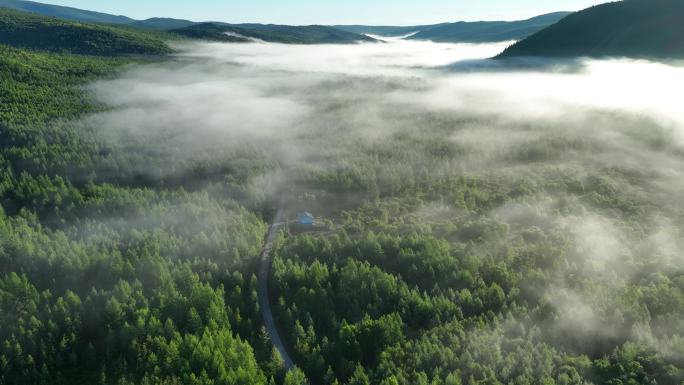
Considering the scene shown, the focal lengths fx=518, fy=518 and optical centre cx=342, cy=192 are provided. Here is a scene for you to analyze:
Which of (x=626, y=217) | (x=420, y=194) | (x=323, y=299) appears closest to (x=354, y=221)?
(x=420, y=194)

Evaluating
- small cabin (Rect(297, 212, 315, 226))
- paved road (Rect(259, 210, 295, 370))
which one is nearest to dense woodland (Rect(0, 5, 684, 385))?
paved road (Rect(259, 210, 295, 370))

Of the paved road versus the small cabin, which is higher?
the small cabin

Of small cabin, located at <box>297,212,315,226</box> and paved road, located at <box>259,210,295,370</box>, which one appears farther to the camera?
small cabin, located at <box>297,212,315,226</box>

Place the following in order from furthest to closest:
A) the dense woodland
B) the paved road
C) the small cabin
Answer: the small cabin → the paved road → the dense woodland

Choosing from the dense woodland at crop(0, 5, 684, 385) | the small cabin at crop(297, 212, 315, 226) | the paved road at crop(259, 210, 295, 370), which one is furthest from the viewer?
the small cabin at crop(297, 212, 315, 226)

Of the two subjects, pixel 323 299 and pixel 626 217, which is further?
pixel 626 217

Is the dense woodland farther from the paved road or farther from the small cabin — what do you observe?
the small cabin

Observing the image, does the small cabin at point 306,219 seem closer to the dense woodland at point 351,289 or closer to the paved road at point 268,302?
the dense woodland at point 351,289

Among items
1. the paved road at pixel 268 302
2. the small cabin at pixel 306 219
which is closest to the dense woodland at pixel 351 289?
the paved road at pixel 268 302

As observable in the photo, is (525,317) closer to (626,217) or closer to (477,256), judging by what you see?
(477,256)
